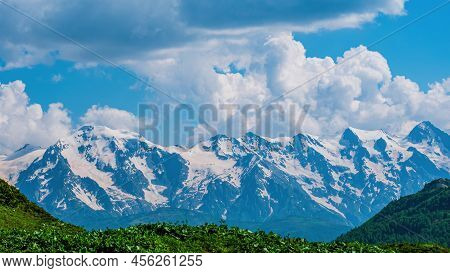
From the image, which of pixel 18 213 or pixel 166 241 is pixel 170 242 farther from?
pixel 18 213

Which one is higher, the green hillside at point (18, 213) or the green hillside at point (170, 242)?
the green hillside at point (18, 213)

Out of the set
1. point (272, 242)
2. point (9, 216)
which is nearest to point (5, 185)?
point (9, 216)

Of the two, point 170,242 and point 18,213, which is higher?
point 18,213

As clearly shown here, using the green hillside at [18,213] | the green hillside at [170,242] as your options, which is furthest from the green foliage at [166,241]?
the green hillside at [18,213]

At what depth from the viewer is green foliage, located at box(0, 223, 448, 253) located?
43031 mm

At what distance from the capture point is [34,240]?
44.9m

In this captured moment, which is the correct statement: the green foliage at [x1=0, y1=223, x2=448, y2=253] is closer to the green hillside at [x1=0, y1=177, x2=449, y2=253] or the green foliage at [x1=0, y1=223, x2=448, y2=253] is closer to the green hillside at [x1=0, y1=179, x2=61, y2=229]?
the green hillside at [x1=0, y1=177, x2=449, y2=253]

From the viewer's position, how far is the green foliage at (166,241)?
141 ft

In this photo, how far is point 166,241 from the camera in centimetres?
4759

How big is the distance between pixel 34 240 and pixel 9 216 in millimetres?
24591

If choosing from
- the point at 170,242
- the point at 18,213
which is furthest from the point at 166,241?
the point at 18,213

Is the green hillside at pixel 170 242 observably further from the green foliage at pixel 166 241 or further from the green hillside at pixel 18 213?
the green hillside at pixel 18 213
